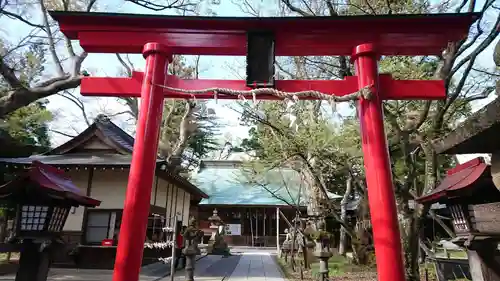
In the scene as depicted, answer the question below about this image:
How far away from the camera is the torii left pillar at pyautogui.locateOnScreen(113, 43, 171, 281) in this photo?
409 cm

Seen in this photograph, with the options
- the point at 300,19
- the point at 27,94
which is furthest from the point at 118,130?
the point at 300,19

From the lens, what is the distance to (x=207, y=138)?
114ft

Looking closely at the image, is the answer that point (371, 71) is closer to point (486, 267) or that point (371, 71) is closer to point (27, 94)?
point (486, 267)

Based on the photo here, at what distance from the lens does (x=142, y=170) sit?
4.38 m

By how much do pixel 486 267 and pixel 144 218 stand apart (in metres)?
4.94

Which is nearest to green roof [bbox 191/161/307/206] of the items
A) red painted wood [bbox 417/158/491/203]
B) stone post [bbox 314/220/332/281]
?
stone post [bbox 314/220/332/281]

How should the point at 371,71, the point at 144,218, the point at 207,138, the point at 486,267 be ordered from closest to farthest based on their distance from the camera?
the point at 144,218 → the point at 371,71 → the point at 486,267 → the point at 207,138

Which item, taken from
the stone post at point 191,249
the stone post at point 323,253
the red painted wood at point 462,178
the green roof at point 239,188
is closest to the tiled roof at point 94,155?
the stone post at point 191,249

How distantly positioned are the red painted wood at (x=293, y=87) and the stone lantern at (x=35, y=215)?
1362mm

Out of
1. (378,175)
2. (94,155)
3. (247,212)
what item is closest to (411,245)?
(378,175)

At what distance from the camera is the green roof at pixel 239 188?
80.4 feet

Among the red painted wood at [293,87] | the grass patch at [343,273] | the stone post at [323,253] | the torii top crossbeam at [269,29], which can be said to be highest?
the torii top crossbeam at [269,29]

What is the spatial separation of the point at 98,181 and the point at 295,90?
33.1 feet

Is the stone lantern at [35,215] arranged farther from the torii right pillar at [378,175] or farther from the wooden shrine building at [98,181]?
the wooden shrine building at [98,181]
